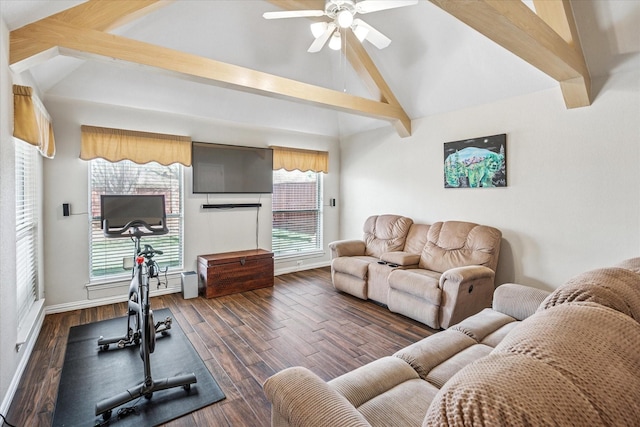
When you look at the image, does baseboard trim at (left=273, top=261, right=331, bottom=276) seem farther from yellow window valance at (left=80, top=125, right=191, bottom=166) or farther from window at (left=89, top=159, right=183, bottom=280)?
yellow window valance at (left=80, top=125, right=191, bottom=166)

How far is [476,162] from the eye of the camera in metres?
3.92

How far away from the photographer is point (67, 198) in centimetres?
371

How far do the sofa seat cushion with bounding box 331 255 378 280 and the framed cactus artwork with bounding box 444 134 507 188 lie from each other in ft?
4.98

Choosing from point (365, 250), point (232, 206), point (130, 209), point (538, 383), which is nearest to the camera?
point (538, 383)

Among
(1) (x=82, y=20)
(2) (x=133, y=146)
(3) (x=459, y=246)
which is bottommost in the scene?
(3) (x=459, y=246)

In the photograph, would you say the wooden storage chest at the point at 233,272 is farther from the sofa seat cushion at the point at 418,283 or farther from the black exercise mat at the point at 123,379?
the sofa seat cushion at the point at 418,283

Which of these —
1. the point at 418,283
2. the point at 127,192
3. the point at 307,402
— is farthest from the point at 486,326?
the point at 127,192

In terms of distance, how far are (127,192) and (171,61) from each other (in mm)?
2167

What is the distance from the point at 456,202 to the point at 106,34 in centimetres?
412

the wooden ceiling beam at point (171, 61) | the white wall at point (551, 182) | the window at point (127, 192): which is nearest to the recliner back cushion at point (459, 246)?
the white wall at point (551, 182)

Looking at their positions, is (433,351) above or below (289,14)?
below

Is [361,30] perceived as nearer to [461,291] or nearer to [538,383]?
[461,291]

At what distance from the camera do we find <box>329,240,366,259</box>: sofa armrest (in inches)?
180

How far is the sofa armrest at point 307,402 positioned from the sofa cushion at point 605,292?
0.76 metres
